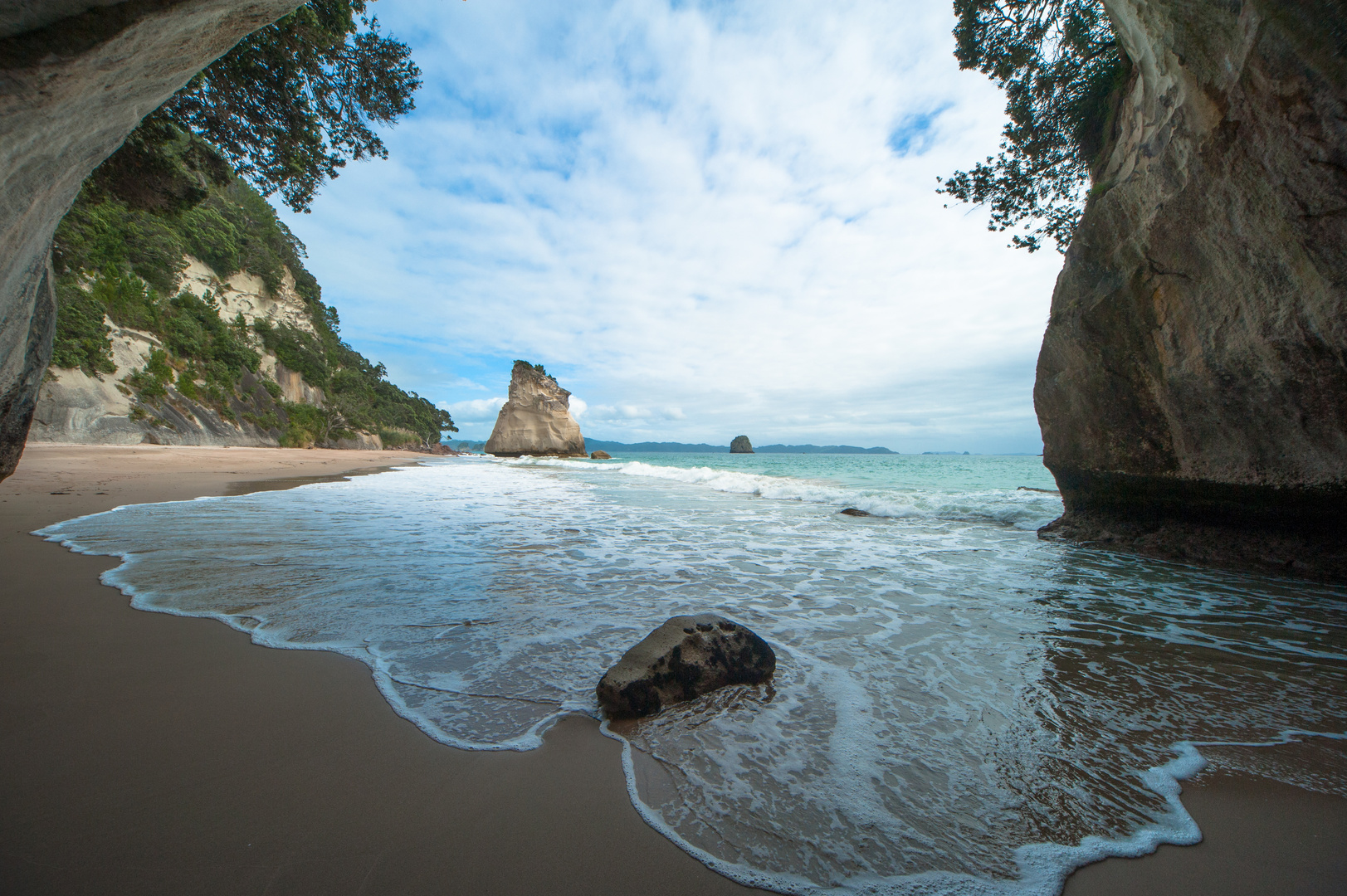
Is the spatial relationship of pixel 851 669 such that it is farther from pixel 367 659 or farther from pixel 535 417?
pixel 535 417

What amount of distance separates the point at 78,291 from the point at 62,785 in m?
28.2

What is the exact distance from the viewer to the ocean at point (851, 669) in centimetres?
163

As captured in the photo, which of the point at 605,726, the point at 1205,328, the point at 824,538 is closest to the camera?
the point at 605,726

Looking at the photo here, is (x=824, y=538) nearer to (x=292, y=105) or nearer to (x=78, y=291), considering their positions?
(x=292, y=105)

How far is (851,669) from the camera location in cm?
284

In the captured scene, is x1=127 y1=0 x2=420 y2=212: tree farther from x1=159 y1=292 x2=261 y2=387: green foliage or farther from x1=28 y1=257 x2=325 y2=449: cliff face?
x1=159 y1=292 x2=261 y2=387: green foliage

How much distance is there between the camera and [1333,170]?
3.66m

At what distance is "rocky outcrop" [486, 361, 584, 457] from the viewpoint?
52719mm

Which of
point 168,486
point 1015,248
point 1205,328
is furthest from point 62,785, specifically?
point 1015,248

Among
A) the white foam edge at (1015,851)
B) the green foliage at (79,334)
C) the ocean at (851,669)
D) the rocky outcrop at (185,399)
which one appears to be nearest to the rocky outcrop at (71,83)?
the ocean at (851,669)

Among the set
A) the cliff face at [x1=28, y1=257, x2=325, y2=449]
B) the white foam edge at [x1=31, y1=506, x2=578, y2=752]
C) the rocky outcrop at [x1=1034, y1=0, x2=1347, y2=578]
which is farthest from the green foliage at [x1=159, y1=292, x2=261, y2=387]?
the rocky outcrop at [x1=1034, y1=0, x2=1347, y2=578]

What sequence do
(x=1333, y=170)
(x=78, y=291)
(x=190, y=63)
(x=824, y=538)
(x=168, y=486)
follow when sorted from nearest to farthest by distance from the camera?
(x=190, y=63) → (x=1333, y=170) → (x=824, y=538) → (x=168, y=486) → (x=78, y=291)

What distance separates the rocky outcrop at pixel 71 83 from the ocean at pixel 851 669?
233cm

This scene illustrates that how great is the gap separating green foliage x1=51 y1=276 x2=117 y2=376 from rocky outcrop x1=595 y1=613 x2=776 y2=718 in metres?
27.7
